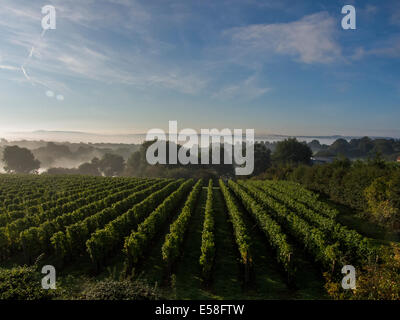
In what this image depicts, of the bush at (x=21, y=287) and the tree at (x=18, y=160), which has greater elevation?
the tree at (x=18, y=160)

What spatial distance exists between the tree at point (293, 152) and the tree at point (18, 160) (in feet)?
321

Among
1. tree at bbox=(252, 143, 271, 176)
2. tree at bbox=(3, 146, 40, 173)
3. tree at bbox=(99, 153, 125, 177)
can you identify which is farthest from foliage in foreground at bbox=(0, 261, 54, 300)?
tree at bbox=(99, 153, 125, 177)

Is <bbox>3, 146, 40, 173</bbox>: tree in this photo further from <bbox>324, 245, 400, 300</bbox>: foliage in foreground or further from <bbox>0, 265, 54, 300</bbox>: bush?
<bbox>324, 245, 400, 300</bbox>: foliage in foreground

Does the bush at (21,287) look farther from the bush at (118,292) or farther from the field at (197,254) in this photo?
the bush at (118,292)

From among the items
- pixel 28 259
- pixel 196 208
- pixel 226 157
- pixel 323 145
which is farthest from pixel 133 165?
pixel 323 145

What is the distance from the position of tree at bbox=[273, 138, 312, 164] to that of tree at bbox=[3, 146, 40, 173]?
9783cm

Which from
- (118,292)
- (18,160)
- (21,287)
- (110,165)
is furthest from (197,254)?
(110,165)

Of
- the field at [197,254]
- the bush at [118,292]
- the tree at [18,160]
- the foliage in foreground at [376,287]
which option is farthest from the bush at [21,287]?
the tree at [18,160]

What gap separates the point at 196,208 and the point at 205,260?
591 inches

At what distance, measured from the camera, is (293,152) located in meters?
84.0

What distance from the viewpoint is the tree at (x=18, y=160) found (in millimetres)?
90456

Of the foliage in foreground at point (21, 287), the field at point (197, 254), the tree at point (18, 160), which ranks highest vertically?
the tree at point (18, 160)

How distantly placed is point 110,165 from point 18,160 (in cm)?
3748
